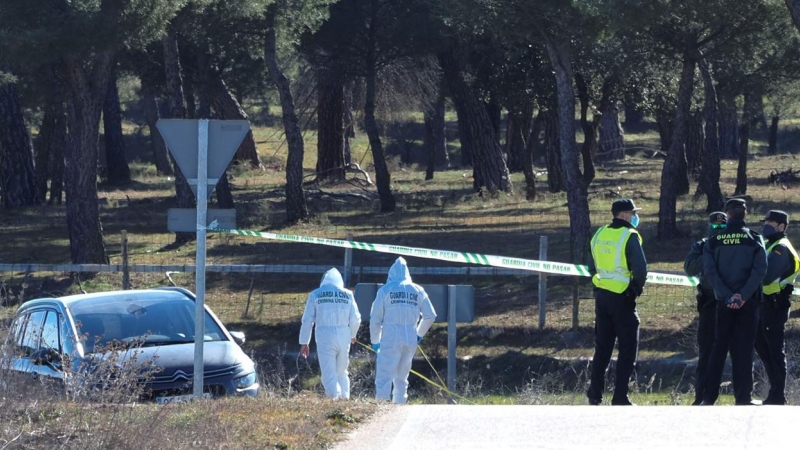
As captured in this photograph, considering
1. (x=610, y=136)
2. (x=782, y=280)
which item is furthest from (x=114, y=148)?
(x=782, y=280)

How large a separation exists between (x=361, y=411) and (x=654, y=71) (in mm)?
18711

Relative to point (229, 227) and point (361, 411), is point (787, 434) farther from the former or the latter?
point (229, 227)

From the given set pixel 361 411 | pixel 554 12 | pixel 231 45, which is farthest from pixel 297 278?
pixel 361 411

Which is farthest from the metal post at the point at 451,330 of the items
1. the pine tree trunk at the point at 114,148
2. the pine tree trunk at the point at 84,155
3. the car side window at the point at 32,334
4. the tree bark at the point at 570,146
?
the pine tree trunk at the point at 114,148

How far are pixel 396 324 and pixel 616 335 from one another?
2.01 m

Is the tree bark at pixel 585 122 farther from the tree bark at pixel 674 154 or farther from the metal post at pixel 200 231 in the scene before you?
the metal post at pixel 200 231

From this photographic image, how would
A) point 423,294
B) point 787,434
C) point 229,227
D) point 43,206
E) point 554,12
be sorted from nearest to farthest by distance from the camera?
1. point 787,434
2. point 229,227
3. point 423,294
4. point 554,12
5. point 43,206

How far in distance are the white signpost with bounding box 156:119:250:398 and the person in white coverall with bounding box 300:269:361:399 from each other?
6.13 ft

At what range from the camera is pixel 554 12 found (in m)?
17.7

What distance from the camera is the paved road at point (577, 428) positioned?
278 inches

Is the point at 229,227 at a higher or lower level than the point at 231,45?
lower

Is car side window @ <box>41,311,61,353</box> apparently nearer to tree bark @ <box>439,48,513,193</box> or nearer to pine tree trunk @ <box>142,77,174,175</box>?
tree bark @ <box>439,48,513,193</box>

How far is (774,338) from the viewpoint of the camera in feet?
32.2

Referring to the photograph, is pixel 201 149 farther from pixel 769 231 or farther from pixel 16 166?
pixel 16 166
